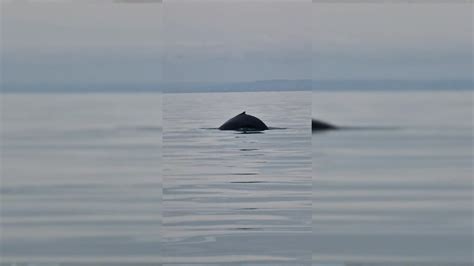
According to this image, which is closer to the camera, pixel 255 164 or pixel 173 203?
pixel 173 203

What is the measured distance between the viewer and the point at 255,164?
6.96 metres

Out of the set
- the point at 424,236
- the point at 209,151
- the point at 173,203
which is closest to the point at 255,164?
the point at 209,151

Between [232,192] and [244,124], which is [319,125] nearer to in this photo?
[232,192]

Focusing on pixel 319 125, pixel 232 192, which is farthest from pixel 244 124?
pixel 319 125

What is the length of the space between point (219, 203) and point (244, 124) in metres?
1.41

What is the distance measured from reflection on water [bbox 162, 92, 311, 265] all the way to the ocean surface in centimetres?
1

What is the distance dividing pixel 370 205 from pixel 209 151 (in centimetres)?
127

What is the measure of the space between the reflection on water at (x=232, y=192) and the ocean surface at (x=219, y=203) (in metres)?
0.01

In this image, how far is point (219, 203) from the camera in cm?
655

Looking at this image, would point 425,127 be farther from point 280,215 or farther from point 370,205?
point 280,215

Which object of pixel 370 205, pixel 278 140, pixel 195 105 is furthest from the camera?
pixel 278 140

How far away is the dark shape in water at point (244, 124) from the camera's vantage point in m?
7.69

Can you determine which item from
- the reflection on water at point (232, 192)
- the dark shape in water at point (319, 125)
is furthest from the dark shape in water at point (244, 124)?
the dark shape in water at point (319, 125)

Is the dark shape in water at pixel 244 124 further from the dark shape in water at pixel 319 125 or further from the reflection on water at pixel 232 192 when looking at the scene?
the dark shape in water at pixel 319 125
